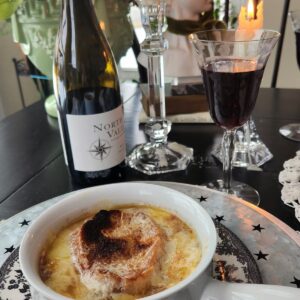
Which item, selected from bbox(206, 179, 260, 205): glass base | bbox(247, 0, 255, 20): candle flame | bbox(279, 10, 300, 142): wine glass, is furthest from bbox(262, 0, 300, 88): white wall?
bbox(206, 179, 260, 205): glass base

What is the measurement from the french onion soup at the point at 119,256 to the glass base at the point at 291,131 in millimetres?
424

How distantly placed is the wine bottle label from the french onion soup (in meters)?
0.17

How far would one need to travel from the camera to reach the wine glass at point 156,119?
661mm

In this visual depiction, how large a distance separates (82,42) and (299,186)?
45cm

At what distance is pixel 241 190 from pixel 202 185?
2.5 inches

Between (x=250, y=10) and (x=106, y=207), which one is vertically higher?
(x=250, y=10)

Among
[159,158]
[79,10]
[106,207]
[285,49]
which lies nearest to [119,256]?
[106,207]

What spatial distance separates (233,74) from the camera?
54 cm

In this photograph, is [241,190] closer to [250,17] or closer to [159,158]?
[159,158]

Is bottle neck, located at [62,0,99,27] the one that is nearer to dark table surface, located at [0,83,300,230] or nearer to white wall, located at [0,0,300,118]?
dark table surface, located at [0,83,300,230]

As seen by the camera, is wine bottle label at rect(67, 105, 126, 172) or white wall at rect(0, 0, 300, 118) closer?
wine bottle label at rect(67, 105, 126, 172)

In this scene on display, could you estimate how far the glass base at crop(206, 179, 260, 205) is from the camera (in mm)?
562

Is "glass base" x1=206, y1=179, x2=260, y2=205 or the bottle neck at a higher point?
the bottle neck

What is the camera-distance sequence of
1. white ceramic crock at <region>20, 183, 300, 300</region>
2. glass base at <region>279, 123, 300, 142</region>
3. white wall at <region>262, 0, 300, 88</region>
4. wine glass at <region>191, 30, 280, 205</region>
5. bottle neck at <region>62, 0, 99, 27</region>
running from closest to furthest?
white ceramic crock at <region>20, 183, 300, 300</region> → wine glass at <region>191, 30, 280, 205</region> → bottle neck at <region>62, 0, 99, 27</region> → glass base at <region>279, 123, 300, 142</region> → white wall at <region>262, 0, 300, 88</region>
